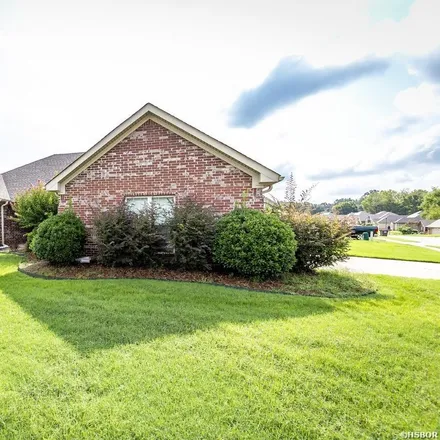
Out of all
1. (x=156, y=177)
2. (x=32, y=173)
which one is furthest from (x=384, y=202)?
Result: (x=156, y=177)

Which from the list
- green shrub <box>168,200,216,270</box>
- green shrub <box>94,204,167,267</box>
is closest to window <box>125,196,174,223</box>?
green shrub <box>94,204,167,267</box>

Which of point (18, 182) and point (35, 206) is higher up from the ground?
point (18, 182)

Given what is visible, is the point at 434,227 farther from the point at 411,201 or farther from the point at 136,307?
the point at 136,307

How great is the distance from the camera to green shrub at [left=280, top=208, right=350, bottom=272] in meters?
8.14

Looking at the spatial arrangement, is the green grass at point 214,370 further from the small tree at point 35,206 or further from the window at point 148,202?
the small tree at point 35,206

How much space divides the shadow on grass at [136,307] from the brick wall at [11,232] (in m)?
10.7

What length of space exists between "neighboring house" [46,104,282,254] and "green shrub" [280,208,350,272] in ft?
4.61

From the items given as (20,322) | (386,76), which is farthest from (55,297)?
(386,76)

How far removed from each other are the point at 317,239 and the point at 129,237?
5.51 meters

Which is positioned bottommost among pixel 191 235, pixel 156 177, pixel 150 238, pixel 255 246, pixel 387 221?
pixel 255 246

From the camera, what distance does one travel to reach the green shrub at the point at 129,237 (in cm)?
782

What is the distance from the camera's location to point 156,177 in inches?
357

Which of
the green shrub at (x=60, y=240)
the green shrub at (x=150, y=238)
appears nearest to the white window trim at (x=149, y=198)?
→ the green shrub at (x=150, y=238)

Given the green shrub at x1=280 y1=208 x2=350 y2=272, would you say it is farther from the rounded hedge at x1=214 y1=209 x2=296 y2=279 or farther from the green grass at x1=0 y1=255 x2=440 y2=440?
the green grass at x1=0 y1=255 x2=440 y2=440
